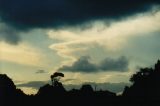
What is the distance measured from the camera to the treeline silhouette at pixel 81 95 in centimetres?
10993

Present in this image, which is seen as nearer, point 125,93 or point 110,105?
point 110,105

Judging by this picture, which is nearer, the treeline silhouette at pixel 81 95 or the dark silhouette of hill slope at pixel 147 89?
the dark silhouette of hill slope at pixel 147 89

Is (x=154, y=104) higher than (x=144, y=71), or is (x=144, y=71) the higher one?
(x=144, y=71)

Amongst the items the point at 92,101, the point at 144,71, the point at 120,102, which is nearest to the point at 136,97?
the point at 120,102

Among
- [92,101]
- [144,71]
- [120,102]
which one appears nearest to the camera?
[120,102]

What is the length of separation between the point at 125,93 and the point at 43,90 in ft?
95.9

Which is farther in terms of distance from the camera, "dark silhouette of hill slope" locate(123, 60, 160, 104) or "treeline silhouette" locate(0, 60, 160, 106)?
"treeline silhouette" locate(0, 60, 160, 106)

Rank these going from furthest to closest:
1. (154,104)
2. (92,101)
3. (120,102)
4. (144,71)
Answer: (144,71)
(92,101)
(120,102)
(154,104)

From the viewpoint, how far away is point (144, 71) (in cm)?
13550

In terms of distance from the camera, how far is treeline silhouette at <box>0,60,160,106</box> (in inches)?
4328

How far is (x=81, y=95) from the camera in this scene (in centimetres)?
12156

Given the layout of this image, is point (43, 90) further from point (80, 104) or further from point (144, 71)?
point (144, 71)

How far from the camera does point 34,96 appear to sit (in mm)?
119500

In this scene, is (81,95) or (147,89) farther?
(81,95)
